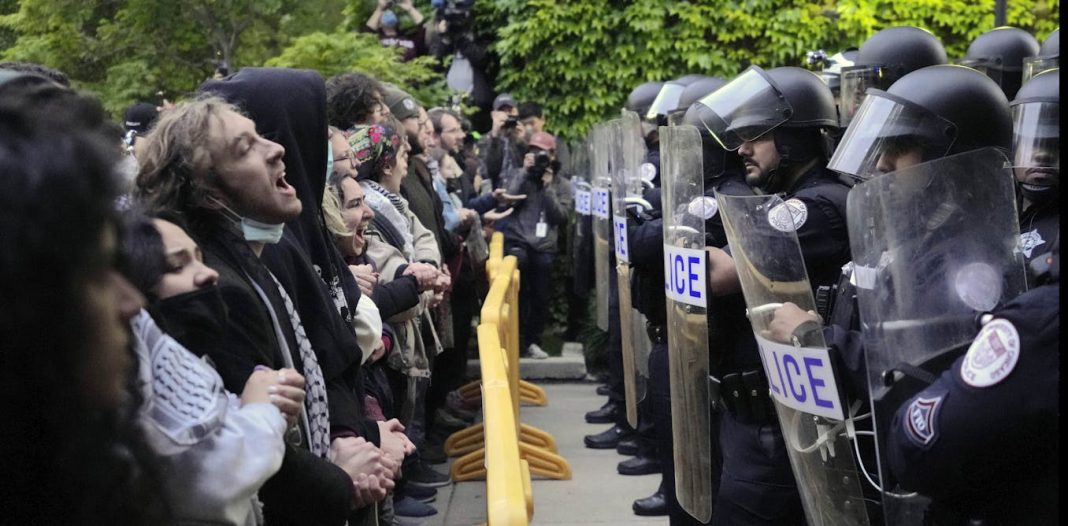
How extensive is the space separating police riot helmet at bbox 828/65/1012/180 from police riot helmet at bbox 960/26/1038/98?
292cm

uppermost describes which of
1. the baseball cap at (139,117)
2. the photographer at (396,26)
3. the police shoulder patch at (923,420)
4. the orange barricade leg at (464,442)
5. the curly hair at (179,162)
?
the curly hair at (179,162)

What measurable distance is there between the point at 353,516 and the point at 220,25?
310 inches

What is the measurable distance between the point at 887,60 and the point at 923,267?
3.49 metres

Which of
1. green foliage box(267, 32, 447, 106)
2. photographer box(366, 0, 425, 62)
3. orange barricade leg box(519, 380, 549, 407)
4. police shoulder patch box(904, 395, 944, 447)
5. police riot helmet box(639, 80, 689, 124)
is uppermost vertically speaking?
police shoulder patch box(904, 395, 944, 447)

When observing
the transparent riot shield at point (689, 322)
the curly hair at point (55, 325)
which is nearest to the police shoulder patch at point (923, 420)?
the curly hair at point (55, 325)

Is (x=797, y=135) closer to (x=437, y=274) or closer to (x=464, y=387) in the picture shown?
(x=437, y=274)

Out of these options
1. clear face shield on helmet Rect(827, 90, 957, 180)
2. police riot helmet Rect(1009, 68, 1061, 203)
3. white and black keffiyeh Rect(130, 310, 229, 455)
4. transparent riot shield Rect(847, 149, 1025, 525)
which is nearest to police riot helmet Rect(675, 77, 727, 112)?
clear face shield on helmet Rect(827, 90, 957, 180)

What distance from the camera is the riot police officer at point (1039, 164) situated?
2.95 m

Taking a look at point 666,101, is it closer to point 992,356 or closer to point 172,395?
point 992,356

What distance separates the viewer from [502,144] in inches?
444

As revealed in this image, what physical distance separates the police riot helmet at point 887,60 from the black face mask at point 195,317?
144 inches

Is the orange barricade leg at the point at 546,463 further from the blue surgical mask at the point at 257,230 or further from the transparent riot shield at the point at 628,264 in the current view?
the blue surgical mask at the point at 257,230

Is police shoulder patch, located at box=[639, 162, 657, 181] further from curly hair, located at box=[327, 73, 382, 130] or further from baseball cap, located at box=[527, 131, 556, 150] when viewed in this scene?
baseball cap, located at box=[527, 131, 556, 150]

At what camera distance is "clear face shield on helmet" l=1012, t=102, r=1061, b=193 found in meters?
2.97
